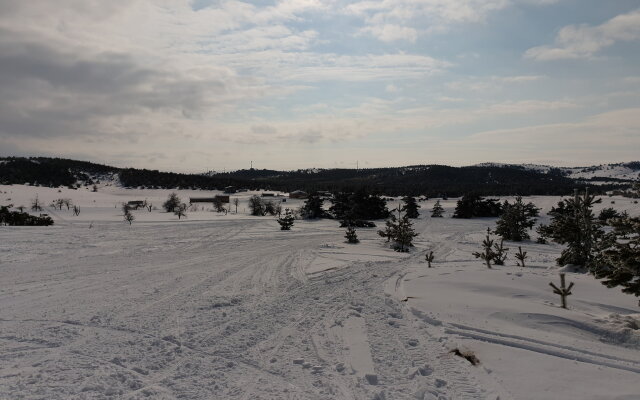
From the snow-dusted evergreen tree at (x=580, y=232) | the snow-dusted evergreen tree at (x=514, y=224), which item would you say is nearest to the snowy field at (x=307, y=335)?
the snow-dusted evergreen tree at (x=580, y=232)

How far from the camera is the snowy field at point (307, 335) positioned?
21.0ft

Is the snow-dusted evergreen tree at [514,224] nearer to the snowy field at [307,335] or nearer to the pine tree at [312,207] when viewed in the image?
the snowy field at [307,335]

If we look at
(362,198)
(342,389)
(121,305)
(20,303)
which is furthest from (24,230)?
(362,198)

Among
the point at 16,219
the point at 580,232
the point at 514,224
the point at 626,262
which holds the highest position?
the point at 626,262

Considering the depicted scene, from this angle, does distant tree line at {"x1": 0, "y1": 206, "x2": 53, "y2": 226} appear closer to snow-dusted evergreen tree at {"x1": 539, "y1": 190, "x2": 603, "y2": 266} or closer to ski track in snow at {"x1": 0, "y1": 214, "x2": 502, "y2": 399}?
ski track in snow at {"x1": 0, "y1": 214, "x2": 502, "y2": 399}

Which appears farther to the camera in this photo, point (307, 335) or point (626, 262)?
point (626, 262)

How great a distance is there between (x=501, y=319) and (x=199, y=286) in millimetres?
10083

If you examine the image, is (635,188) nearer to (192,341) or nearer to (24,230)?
(192,341)

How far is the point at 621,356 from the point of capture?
760cm

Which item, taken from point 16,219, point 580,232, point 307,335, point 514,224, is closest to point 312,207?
point 514,224

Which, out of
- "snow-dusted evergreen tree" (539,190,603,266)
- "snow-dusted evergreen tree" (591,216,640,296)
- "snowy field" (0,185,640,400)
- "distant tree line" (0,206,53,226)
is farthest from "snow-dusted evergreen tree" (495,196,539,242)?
"distant tree line" (0,206,53,226)

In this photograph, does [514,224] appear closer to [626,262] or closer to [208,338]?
[626,262]

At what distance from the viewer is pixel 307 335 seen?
893cm

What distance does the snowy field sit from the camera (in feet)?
21.0
